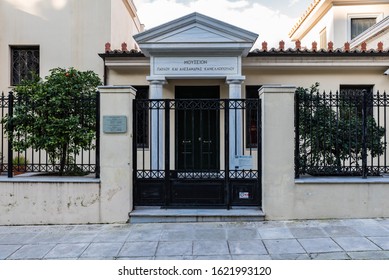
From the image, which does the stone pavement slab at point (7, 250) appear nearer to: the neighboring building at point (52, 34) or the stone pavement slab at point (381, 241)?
the stone pavement slab at point (381, 241)

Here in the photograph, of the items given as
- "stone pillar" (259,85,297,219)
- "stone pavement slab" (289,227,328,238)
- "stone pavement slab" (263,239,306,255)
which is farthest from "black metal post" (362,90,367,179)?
"stone pavement slab" (263,239,306,255)

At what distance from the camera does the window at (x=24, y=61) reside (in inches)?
411

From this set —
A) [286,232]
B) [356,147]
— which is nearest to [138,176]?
[286,232]

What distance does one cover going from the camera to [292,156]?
598 centimetres

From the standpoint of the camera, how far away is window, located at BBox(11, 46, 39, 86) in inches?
411

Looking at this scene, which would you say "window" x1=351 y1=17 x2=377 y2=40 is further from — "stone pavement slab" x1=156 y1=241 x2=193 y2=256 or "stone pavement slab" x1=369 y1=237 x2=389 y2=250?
"stone pavement slab" x1=156 y1=241 x2=193 y2=256

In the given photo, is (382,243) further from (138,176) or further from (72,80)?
(72,80)

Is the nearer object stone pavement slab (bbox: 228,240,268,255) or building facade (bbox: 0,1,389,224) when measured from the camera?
stone pavement slab (bbox: 228,240,268,255)

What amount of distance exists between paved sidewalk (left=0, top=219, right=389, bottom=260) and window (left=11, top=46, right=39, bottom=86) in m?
6.50

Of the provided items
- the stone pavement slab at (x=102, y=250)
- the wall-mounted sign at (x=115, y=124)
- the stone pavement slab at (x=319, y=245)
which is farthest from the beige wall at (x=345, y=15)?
the stone pavement slab at (x=102, y=250)

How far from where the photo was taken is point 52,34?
1034 centimetres

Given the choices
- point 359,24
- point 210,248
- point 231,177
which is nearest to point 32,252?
point 210,248

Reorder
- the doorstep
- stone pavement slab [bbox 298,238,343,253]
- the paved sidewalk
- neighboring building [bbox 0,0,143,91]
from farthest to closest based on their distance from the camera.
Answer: neighboring building [bbox 0,0,143,91]
the doorstep
stone pavement slab [bbox 298,238,343,253]
the paved sidewalk
